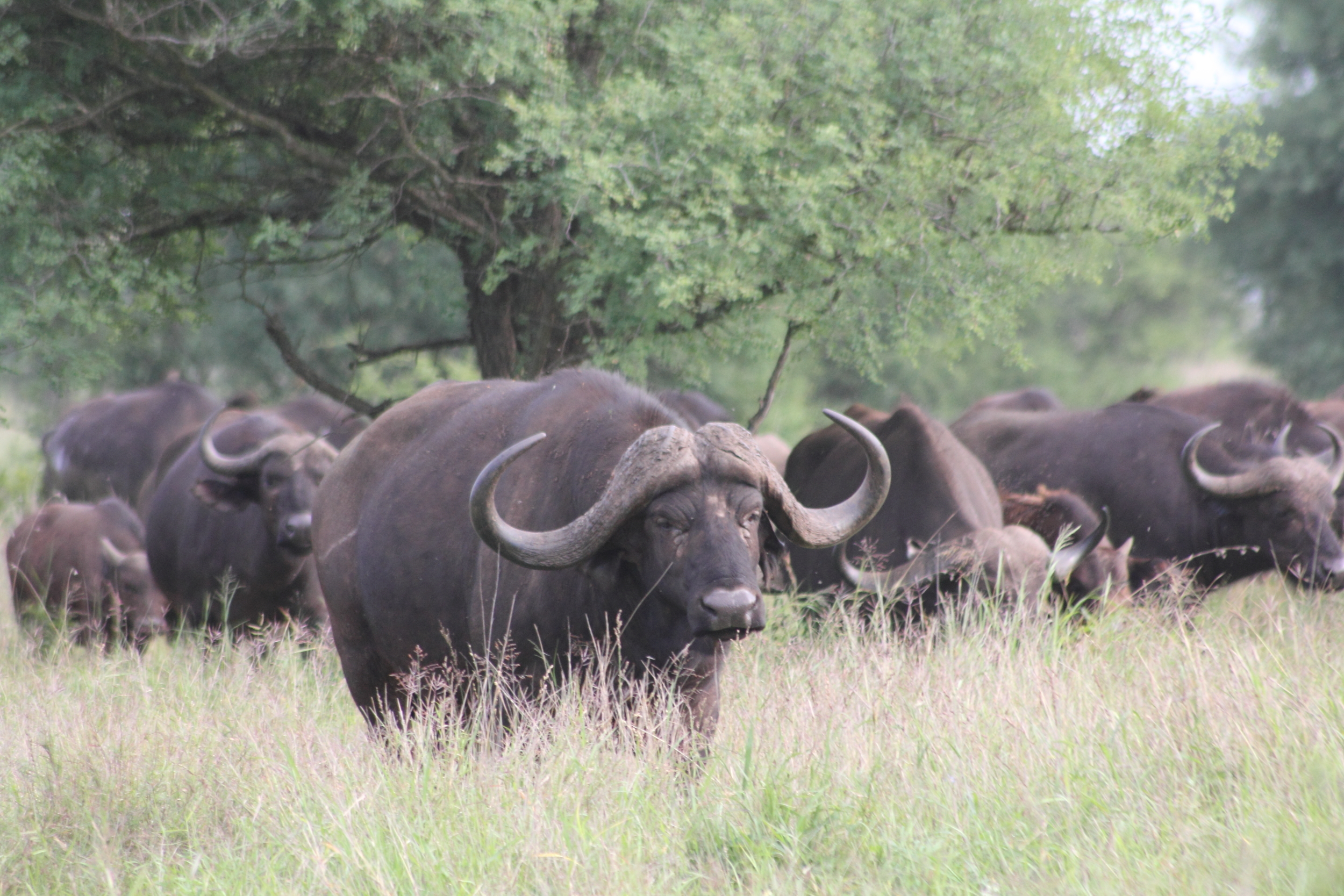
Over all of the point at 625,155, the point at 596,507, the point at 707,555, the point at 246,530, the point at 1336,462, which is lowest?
the point at 246,530

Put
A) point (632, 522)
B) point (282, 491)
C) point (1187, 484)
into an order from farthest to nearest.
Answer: point (1187, 484) → point (282, 491) → point (632, 522)

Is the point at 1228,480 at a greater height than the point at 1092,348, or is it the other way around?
the point at 1228,480

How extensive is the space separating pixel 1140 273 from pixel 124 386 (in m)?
24.7

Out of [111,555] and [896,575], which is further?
[111,555]

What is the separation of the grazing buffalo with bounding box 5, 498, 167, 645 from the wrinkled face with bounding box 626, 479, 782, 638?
5.94 metres

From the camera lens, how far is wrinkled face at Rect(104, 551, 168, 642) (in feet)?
31.7

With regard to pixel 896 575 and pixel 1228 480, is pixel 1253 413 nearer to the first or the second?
pixel 1228 480

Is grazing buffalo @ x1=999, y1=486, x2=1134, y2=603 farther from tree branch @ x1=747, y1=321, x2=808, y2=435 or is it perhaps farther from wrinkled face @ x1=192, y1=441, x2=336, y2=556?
wrinkled face @ x1=192, y1=441, x2=336, y2=556

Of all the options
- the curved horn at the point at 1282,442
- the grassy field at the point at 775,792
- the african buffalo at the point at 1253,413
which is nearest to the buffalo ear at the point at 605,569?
the grassy field at the point at 775,792

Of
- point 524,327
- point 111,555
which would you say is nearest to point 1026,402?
point 524,327

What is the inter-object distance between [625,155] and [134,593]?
5.17 m

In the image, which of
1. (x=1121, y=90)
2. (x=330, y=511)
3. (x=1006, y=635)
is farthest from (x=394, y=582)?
(x=1121, y=90)

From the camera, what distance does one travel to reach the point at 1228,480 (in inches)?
373

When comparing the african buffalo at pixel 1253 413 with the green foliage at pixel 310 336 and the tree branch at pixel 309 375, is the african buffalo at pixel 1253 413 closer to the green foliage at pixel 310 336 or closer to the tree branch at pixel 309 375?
the tree branch at pixel 309 375
